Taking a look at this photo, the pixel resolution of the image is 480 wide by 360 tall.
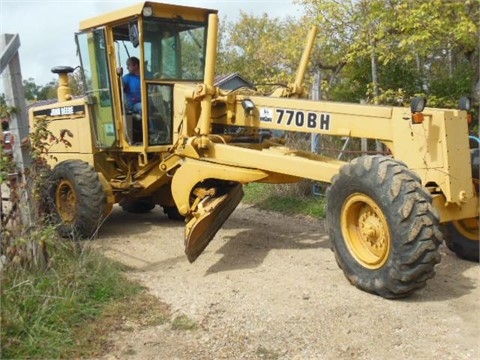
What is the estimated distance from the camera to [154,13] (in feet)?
23.7

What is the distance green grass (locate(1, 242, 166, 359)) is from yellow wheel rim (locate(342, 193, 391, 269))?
1.82 m

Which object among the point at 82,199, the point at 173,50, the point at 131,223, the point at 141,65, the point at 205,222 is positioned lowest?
the point at 131,223

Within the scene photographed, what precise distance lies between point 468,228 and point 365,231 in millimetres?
1428

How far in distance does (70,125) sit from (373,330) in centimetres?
571

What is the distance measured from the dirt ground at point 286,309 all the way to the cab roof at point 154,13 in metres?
2.80

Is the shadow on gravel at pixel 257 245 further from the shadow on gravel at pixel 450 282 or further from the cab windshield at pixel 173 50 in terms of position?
the cab windshield at pixel 173 50

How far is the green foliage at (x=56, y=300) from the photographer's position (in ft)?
12.7

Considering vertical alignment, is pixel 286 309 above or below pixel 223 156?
below

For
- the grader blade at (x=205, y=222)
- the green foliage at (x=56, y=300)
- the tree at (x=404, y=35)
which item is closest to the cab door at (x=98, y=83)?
the grader blade at (x=205, y=222)

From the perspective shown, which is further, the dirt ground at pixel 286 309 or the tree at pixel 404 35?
the tree at pixel 404 35

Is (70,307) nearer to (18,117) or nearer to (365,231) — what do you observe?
(18,117)

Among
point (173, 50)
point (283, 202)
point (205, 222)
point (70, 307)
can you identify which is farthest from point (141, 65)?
point (70, 307)

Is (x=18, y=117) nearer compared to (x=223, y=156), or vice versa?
(x=18, y=117)

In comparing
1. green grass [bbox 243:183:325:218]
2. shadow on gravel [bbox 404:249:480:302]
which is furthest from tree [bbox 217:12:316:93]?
shadow on gravel [bbox 404:249:480:302]
